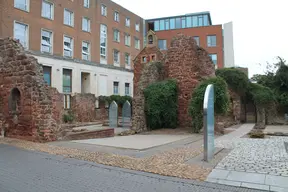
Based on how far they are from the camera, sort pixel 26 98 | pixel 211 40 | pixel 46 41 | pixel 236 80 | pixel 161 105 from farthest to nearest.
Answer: pixel 211 40 → pixel 46 41 → pixel 236 80 → pixel 161 105 → pixel 26 98

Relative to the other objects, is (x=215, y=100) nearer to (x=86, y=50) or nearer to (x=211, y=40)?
(x=86, y=50)

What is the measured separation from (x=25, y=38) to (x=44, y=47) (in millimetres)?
2144

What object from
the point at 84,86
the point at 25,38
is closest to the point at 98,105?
the point at 84,86

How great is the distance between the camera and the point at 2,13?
22531 mm

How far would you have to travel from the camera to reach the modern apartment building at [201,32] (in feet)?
141

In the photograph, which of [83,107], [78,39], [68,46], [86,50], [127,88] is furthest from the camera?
[127,88]

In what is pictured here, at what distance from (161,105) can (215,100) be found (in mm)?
3349

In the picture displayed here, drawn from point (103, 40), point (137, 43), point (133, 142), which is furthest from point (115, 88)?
point (133, 142)

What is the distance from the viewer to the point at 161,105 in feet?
48.3

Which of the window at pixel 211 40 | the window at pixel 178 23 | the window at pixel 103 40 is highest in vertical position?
the window at pixel 178 23

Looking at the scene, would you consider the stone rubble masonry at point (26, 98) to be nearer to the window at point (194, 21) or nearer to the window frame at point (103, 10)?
the window frame at point (103, 10)

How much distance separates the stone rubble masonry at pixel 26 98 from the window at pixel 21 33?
13.0 metres

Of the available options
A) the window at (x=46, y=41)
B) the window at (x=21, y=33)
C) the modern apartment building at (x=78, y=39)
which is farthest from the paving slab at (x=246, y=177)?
the window at (x=46, y=41)

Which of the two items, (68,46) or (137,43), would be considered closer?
(68,46)
